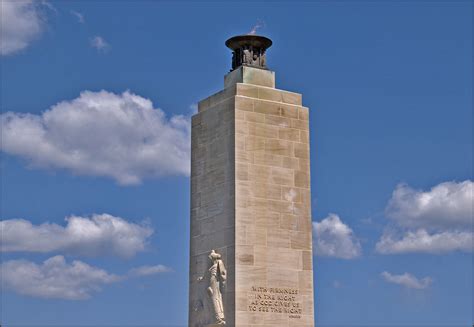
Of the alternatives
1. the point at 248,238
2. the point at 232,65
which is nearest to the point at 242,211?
the point at 248,238

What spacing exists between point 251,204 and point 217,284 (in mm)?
3002

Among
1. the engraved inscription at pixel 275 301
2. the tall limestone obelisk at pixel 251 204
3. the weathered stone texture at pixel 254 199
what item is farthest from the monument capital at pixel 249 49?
the engraved inscription at pixel 275 301

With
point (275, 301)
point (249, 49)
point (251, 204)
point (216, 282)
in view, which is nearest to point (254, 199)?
point (251, 204)

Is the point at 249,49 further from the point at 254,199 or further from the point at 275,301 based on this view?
the point at 275,301

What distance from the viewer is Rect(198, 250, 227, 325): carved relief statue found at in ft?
105

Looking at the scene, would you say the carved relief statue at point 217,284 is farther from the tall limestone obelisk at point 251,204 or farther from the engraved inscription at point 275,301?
the engraved inscription at point 275,301

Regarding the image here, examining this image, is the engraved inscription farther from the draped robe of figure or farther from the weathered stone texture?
the draped robe of figure

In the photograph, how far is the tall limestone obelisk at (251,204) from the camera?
3212 cm

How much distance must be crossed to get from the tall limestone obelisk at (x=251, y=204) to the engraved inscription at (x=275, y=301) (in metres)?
0.03

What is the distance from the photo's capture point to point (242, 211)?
32.4m

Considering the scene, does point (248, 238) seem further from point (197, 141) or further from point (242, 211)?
point (197, 141)

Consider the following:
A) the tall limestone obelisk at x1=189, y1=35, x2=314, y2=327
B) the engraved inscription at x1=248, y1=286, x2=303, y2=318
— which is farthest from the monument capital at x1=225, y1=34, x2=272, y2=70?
the engraved inscription at x1=248, y1=286, x2=303, y2=318

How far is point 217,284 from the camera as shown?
106 ft

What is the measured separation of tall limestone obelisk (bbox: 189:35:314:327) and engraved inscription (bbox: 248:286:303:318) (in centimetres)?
3
